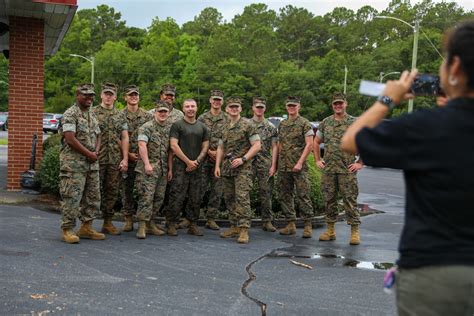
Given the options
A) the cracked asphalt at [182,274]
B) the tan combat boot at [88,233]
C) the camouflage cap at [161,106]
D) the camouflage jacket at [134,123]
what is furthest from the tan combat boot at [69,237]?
the camouflage cap at [161,106]

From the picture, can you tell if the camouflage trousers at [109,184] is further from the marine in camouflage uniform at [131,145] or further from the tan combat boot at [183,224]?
the tan combat boot at [183,224]

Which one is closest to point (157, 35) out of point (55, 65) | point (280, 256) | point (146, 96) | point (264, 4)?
point (55, 65)

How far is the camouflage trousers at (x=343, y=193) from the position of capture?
812 centimetres

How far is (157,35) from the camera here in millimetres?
76562

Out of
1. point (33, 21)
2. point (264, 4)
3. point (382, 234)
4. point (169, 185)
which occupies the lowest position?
point (382, 234)

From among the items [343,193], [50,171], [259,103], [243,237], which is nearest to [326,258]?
[243,237]

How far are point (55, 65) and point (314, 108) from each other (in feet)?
96.9

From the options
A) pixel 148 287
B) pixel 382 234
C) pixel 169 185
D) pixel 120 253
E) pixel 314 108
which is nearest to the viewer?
pixel 148 287

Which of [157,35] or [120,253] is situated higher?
[157,35]

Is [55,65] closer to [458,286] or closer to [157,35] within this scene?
[157,35]

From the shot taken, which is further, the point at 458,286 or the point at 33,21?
the point at 33,21

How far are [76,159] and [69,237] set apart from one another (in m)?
0.97

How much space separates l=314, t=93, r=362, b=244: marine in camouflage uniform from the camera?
812 centimetres

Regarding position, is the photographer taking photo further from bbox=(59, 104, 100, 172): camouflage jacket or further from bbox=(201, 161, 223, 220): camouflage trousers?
bbox=(201, 161, 223, 220): camouflage trousers
